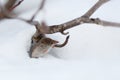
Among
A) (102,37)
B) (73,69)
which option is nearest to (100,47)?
(102,37)

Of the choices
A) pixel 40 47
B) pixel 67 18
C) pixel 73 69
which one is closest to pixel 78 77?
pixel 73 69

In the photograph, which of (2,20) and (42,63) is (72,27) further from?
(2,20)

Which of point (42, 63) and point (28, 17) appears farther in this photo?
point (28, 17)

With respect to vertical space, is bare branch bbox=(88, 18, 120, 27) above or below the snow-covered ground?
above

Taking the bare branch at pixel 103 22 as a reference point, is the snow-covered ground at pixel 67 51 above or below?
below

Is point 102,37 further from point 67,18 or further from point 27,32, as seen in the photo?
point 27,32

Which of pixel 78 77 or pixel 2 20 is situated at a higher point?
pixel 2 20

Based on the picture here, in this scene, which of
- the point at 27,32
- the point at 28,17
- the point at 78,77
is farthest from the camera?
the point at 28,17

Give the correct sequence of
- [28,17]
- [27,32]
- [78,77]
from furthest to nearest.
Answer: [28,17]
[27,32]
[78,77]
